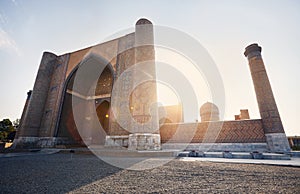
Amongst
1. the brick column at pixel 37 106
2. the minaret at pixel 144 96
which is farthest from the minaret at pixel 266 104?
the brick column at pixel 37 106

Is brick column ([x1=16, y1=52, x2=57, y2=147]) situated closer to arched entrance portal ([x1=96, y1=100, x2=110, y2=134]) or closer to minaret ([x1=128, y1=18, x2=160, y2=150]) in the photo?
arched entrance portal ([x1=96, y1=100, x2=110, y2=134])

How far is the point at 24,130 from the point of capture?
11.9 meters

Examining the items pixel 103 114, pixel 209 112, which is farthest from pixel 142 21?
pixel 209 112

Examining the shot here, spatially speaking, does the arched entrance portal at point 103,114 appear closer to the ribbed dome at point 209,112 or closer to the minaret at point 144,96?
the minaret at point 144,96

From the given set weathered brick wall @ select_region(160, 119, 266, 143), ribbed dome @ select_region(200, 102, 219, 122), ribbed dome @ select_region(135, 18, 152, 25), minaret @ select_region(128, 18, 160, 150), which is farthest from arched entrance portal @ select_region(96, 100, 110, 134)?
ribbed dome @ select_region(200, 102, 219, 122)

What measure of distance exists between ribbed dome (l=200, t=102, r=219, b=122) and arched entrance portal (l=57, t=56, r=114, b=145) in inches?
464

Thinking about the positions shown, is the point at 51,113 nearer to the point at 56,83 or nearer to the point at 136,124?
the point at 56,83

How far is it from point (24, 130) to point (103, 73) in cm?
892

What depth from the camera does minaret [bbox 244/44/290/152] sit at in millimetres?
7989

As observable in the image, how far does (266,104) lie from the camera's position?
8875mm

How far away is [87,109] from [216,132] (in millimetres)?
13405

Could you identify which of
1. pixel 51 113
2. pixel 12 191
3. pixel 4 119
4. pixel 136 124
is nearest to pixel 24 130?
pixel 51 113

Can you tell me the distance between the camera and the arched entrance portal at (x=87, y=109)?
13.4 m

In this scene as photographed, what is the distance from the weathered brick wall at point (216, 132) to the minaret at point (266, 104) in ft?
1.58
